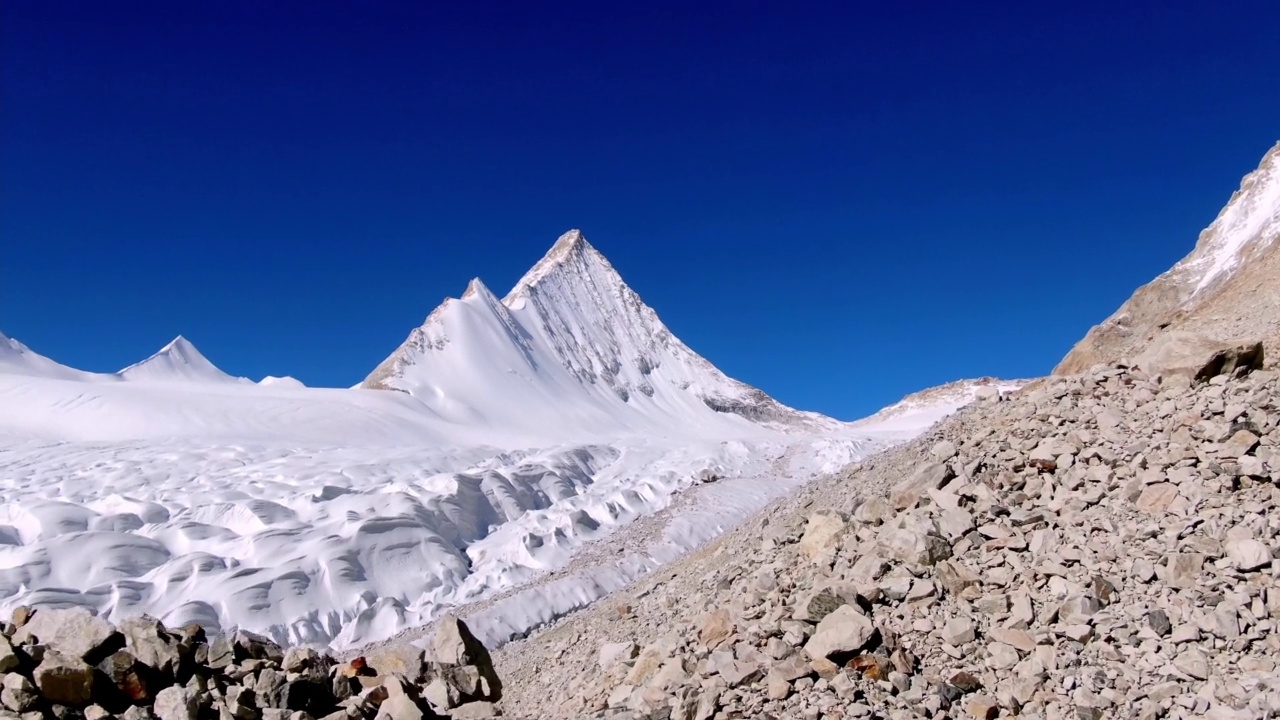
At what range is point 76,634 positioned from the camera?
7.00 metres

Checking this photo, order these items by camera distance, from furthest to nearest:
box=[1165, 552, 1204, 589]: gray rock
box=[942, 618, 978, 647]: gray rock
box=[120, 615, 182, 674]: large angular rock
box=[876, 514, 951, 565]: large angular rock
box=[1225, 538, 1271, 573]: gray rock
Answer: box=[876, 514, 951, 565]: large angular rock
box=[120, 615, 182, 674]: large angular rock
box=[942, 618, 978, 647]: gray rock
box=[1165, 552, 1204, 589]: gray rock
box=[1225, 538, 1271, 573]: gray rock

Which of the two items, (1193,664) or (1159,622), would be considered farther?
(1159,622)

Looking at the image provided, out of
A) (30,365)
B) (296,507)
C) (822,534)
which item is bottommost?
(822,534)

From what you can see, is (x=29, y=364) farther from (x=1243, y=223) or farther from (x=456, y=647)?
(x=1243, y=223)

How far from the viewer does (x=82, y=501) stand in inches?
888

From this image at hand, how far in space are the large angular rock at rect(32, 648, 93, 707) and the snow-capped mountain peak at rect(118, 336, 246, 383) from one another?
167ft

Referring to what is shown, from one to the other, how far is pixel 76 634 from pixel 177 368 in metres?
55.0

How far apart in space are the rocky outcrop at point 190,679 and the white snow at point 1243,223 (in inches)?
1029

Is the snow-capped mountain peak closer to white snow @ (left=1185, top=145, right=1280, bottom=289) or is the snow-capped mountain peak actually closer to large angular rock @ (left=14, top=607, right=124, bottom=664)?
large angular rock @ (left=14, top=607, right=124, bottom=664)

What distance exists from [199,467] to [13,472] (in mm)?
5307

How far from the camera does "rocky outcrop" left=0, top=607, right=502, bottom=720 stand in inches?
250

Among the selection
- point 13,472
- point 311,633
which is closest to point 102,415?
point 13,472

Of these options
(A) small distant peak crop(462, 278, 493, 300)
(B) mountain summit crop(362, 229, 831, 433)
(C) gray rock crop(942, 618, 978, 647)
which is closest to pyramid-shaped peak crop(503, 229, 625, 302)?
(B) mountain summit crop(362, 229, 831, 433)

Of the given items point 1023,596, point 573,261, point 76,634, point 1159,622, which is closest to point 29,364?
point 573,261
